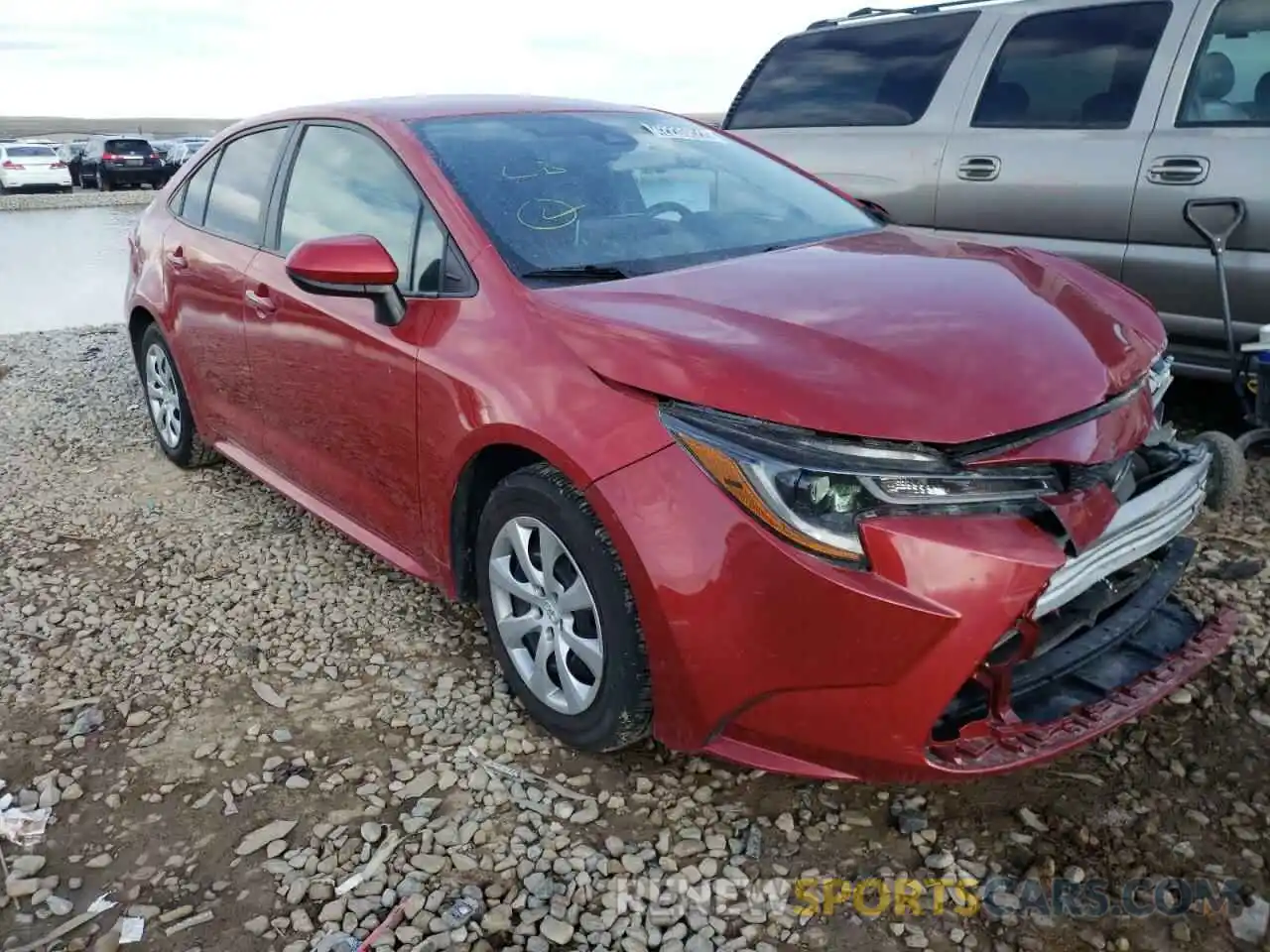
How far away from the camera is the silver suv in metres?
4.13

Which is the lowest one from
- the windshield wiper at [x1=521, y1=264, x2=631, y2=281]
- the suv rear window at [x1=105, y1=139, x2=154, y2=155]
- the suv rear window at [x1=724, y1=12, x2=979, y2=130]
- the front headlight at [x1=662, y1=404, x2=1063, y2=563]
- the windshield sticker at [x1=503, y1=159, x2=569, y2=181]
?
the suv rear window at [x1=105, y1=139, x2=154, y2=155]

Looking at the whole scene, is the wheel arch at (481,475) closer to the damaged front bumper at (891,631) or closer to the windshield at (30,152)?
Answer: the damaged front bumper at (891,631)

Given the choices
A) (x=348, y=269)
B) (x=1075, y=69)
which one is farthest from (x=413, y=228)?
(x=1075, y=69)

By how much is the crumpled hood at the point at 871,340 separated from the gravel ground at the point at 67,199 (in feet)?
68.1

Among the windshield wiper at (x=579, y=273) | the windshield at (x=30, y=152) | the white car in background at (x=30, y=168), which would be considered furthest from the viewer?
the windshield at (x=30, y=152)

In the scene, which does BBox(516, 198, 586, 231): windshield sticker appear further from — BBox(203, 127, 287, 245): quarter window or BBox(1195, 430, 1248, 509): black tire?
BBox(1195, 430, 1248, 509): black tire

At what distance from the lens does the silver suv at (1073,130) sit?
4.13 meters

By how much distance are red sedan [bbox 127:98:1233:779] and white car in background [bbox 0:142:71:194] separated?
89.0 feet

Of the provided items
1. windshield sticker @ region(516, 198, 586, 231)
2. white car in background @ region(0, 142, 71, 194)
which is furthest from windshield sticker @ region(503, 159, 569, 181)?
white car in background @ region(0, 142, 71, 194)

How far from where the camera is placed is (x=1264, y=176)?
12.8ft

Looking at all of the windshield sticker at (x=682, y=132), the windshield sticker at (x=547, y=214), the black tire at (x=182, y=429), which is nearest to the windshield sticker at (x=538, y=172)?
the windshield sticker at (x=547, y=214)

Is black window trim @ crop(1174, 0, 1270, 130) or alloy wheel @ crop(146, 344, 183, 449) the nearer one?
black window trim @ crop(1174, 0, 1270, 130)

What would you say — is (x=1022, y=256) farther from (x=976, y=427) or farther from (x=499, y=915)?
(x=499, y=915)

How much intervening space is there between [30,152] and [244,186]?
26.9 meters
